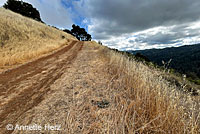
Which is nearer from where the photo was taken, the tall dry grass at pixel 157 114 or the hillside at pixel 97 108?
the tall dry grass at pixel 157 114

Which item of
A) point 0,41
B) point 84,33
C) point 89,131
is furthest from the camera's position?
point 84,33

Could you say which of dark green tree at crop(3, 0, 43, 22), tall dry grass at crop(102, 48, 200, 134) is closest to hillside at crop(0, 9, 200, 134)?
tall dry grass at crop(102, 48, 200, 134)

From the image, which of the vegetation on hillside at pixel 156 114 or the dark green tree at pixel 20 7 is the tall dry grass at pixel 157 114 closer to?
the vegetation on hillside at pixel 156 114

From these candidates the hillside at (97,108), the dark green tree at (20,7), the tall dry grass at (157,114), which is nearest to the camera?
the tall dry grass at (157,114)

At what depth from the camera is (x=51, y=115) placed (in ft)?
6.91

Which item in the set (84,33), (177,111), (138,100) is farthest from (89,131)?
(84,33)

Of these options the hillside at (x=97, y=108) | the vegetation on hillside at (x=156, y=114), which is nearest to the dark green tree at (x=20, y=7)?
the hillside at (x=97, y=108)

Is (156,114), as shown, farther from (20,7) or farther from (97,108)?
(20,7)

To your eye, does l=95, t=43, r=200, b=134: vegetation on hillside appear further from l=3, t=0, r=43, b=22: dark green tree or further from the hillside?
l=3, t=0, r=43, b=22: dark green tree

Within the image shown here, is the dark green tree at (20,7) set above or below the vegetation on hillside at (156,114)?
above

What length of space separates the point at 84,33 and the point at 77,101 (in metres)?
62.7

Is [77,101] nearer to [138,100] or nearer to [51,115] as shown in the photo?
[51,115]

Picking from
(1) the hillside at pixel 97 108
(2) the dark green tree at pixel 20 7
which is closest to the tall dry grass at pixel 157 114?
(1) the hillside at pixel 97 108

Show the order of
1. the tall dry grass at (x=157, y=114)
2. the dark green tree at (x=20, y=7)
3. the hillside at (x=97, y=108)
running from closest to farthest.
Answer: the tall dry grass at (x=157, y=114) → the hillside at (x=97, y=108) → the dark green tree at (x=20, y=7)
